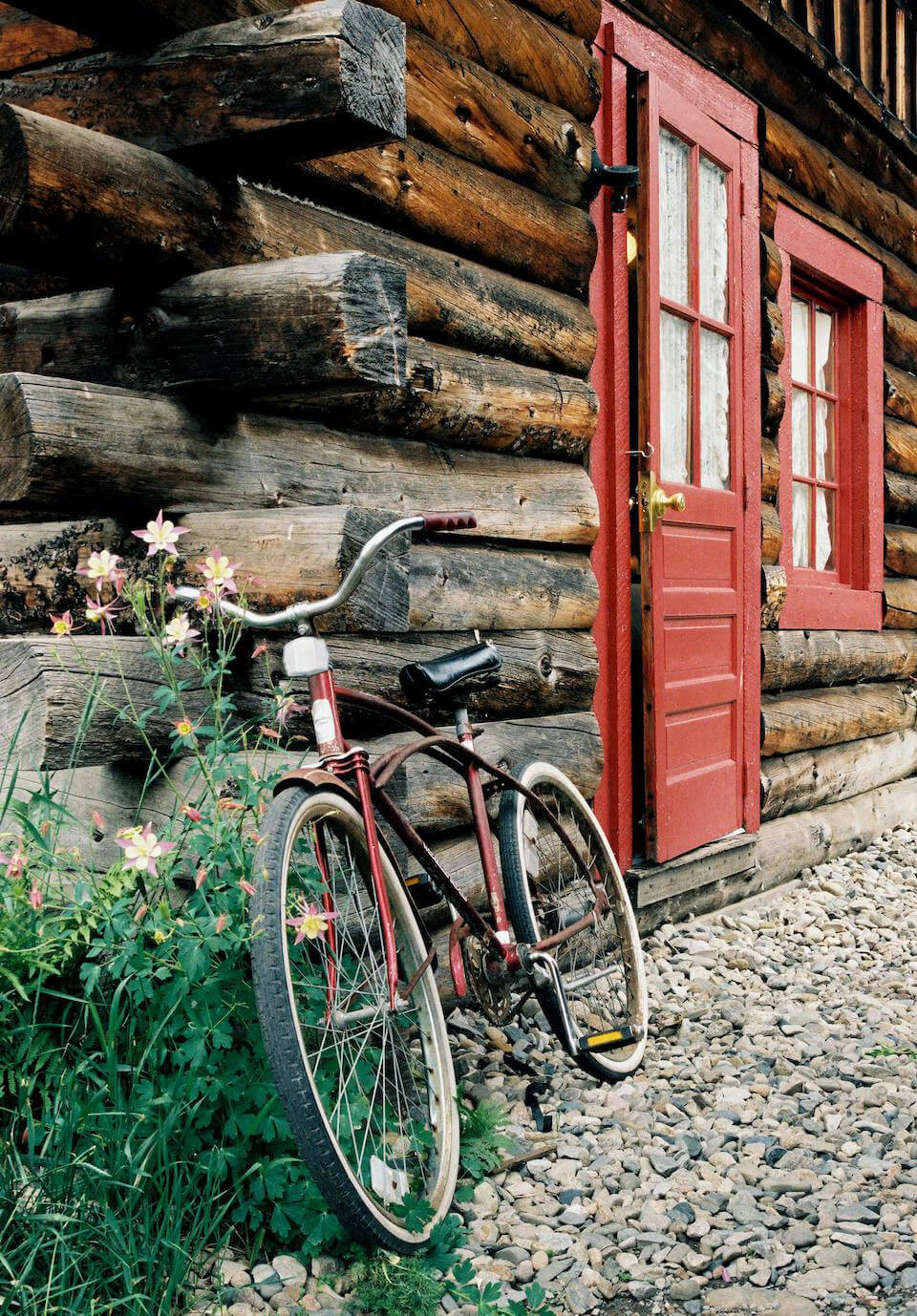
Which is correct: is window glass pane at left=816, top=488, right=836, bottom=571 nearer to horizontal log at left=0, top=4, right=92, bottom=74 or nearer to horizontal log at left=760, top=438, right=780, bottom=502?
horizontal log at left=760, top=438, right=780, bottom=502

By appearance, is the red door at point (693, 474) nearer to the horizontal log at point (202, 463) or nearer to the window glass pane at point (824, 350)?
the horizontal log at point (202, 463)

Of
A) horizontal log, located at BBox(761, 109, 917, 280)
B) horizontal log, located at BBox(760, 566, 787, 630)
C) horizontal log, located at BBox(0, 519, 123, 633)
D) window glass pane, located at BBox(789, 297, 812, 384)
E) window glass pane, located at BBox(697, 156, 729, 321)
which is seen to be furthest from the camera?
window glass pane, located at BBox(789, 297, 812, 384)

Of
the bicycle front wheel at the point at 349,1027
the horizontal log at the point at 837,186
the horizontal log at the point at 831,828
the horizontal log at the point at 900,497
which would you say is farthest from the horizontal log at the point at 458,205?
the horizontal log at the point at 900,497

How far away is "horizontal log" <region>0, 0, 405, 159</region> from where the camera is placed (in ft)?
7.28

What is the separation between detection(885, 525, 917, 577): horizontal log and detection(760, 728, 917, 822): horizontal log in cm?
87

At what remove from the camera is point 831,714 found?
5.91 metres

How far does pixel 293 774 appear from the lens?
2.14 metres

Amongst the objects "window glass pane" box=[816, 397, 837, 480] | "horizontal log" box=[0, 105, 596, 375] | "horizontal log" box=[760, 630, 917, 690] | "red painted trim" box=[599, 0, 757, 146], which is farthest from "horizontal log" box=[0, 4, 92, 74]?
"window glass pane" box=[816, 397, 837, 480]

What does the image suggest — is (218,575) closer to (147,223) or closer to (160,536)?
(160,536)

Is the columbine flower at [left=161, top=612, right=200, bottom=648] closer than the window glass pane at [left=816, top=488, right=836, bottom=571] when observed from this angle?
Yes

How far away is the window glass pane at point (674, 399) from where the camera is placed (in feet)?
14.6

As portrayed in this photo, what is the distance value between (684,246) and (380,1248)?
3644 millimetres

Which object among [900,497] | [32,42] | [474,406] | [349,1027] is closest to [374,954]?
[349,1027]

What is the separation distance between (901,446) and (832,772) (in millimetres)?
1978
